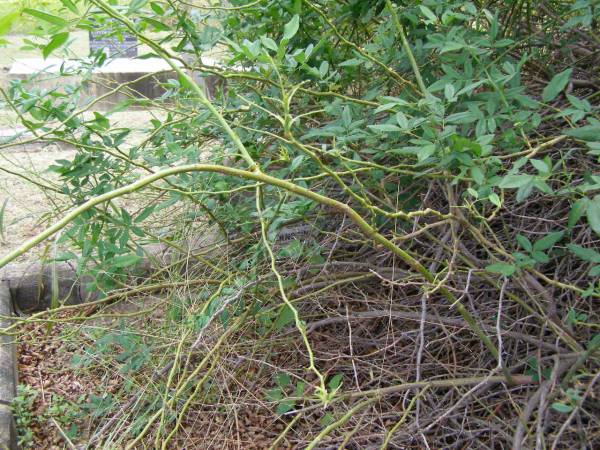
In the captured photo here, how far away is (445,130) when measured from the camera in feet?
4.64

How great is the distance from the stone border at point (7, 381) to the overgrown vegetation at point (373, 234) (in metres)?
0.30

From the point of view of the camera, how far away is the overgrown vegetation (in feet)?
5.16

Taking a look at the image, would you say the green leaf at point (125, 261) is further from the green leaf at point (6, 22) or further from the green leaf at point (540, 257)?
the green leaf at point (540, 257)

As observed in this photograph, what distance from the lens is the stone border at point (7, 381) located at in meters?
2.20

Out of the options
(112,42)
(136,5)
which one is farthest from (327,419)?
(112,42)

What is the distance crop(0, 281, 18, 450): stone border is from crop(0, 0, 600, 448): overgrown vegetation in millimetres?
295

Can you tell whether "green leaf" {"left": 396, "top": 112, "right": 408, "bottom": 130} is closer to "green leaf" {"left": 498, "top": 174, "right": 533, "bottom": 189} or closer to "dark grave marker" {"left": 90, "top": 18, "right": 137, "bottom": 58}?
"green leaf" {"left": 498, "top": 174, "right": 533, "bottom": 189}

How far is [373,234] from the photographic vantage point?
52.3 inches

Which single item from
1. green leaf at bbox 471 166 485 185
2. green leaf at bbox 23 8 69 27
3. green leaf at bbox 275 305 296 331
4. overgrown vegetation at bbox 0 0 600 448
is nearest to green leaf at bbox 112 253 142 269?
overgrown vegetation at bbox 0 0 600 448

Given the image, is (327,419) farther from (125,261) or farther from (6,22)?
(6,22)

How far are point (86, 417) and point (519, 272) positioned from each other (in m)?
1.61

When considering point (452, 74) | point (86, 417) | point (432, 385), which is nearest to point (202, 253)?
point (86, 417)

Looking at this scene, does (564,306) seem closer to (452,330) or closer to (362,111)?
(452,330)

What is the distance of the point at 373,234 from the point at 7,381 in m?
1.79
